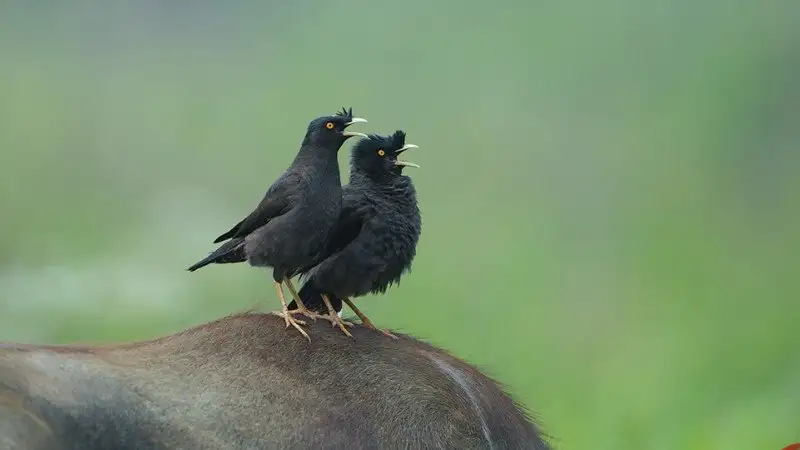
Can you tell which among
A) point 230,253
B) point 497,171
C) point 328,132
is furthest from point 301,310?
point 497,171

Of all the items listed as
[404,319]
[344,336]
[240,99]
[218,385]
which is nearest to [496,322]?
[404,319]

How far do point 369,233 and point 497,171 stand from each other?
5.99 feet

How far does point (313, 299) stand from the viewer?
2152mm

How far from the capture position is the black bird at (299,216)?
191 centimetres

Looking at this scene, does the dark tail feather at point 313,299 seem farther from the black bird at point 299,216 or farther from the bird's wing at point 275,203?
the bird's wing at point 275,203

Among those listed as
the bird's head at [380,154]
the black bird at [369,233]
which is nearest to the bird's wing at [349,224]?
the black bird at [369,233]

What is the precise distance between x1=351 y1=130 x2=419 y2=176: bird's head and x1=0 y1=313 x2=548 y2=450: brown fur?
341mm

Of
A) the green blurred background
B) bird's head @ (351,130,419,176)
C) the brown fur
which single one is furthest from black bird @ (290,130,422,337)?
the green blurred background

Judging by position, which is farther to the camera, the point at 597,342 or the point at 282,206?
the point at 597,342

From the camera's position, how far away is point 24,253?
3.68 meters

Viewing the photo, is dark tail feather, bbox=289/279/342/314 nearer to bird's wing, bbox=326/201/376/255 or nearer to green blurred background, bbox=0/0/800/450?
bird's wing, bbox=326/201/376/255

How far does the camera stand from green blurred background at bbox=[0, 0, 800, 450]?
3697 mm

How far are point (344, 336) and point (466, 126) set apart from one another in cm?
202

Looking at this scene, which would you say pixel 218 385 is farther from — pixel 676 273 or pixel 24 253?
pixel 676 273
